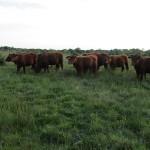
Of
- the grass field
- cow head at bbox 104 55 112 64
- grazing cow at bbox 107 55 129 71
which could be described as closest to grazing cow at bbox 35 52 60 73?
cow head at bbox 104 55 112 64

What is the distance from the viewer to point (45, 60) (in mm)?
20094

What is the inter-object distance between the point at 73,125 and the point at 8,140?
73.4 inches

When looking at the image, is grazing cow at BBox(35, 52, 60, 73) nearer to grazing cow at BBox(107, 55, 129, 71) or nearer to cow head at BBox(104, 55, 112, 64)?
cow head at BBox(104, 55, 112, 64)

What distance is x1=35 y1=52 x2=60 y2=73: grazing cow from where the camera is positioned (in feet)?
64.9

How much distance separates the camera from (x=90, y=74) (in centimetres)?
1873

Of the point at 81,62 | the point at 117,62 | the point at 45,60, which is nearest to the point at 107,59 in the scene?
the point at 117,62

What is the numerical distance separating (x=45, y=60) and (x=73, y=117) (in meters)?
10.6

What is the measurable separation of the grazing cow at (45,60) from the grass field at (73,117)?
5.38 meters

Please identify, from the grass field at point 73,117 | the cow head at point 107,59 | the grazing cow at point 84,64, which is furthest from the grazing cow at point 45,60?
the grass field at point 73,117

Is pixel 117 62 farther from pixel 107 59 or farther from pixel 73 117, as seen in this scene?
pixel 73 117

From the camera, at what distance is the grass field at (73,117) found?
8.09 metres

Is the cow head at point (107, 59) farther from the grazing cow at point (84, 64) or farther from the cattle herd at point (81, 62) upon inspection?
the grazing cow at point (84, 64)

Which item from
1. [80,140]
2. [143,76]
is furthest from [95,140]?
[143,76]

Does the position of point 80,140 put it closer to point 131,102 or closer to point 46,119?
point 46,119
